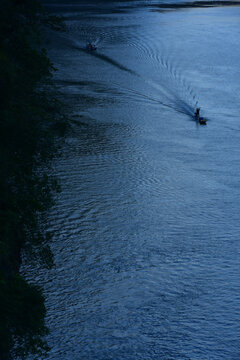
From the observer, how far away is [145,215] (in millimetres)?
17422

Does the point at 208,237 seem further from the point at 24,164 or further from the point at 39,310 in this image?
the point at 39,310

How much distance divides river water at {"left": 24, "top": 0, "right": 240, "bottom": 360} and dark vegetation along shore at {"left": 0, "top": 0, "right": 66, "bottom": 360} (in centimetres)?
215

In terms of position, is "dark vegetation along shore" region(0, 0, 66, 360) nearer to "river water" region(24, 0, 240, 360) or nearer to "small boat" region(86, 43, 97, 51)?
"river water" region(24, 0, 240, 360)

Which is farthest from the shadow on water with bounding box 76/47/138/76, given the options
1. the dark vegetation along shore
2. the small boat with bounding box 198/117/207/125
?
the dark vegetation along shore

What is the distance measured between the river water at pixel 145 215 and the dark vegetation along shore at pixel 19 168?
84.7 inches

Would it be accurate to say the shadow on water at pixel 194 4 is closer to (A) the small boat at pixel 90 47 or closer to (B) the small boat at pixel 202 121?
(A) the small boat at pixel 90 47

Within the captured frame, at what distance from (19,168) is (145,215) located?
25.5 ft

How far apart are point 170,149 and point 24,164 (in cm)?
1360

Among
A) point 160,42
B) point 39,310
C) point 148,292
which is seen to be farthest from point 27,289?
point 160,42

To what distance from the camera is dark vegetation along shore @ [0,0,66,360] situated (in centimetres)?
831

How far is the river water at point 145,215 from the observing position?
39.8ft

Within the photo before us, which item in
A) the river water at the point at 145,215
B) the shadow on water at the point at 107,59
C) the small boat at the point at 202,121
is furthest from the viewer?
the shadow on water at the point at 107,59

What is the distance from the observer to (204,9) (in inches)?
2584

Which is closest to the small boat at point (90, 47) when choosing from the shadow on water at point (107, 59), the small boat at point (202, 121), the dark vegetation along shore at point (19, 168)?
the shadow on water at point (107, 59)
